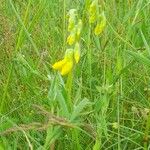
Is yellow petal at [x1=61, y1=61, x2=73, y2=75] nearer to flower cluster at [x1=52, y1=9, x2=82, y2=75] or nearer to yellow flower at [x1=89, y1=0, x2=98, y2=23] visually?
flower cluster at [x1=52, y1=9, x2=82, y2=75]

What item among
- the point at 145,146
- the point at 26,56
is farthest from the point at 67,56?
the point at 26,56

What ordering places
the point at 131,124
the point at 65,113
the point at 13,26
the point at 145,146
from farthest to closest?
the point at 13,26
the point at 131,124
the point at 145,146
the point at 65,113

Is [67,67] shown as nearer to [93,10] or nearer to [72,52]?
[72,52]

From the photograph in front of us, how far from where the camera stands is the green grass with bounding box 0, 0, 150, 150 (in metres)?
1.01

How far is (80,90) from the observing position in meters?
1.08

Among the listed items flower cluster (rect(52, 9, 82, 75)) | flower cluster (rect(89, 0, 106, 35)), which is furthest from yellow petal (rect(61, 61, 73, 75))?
flower cluster (rect(89, 0, 106, 35))

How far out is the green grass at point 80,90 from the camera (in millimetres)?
1009

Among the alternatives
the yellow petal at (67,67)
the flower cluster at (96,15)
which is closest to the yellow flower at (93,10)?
the flower cluster at (96,15)

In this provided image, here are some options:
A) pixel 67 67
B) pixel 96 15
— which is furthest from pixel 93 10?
pixel 67 67

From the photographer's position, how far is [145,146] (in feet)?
3.53

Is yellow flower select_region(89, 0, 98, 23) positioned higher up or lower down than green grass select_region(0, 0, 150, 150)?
higher up

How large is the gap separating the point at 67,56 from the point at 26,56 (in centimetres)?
59

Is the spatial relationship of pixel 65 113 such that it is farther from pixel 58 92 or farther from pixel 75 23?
pixel 75 23

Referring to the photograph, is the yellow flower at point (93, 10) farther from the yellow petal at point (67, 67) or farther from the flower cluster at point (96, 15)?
the yellow petal at point (67, 67)
